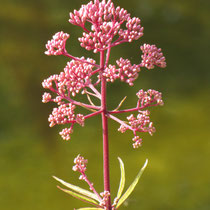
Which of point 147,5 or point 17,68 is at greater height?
point 147,5

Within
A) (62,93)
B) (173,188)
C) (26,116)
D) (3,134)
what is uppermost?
(26,116)

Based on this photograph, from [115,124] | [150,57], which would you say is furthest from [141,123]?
[115,124]

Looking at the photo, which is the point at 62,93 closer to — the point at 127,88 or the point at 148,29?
the point at 127,88

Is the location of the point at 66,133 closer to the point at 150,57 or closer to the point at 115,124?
the point at 150,57

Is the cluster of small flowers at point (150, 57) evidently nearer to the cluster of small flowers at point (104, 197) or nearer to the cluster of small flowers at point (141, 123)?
the cluster of small flowers at point (141, 123)

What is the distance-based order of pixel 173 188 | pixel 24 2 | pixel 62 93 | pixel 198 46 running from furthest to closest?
1. pixel 198 46
2. pixel 24 2
3. pixel 173 188
4. pixel 62 93

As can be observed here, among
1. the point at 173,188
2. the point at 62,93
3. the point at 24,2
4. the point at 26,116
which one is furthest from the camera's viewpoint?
the point at 24,2

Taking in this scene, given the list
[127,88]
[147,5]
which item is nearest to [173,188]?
[127,88]

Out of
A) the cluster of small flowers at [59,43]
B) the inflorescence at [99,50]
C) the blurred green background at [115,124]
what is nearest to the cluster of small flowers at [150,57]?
the inflorescence at [99,50]

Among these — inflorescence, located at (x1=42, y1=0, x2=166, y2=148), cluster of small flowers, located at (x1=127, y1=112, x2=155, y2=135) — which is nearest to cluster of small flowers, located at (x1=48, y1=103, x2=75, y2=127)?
inflorescence, located at (x1=42, y1=0, x2=166, y2=148)
